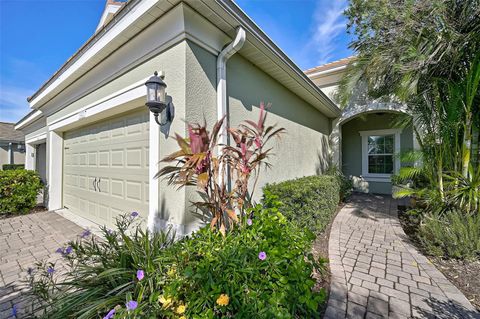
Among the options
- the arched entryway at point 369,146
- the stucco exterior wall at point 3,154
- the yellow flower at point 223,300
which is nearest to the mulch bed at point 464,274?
the yellow flower at point 223,300

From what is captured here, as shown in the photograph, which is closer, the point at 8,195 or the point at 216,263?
the point at 216,263

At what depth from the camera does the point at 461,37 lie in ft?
13.7

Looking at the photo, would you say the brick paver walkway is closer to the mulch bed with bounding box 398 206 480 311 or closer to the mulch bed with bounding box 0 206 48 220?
the mulch bed with bounding box 398 206 480 311

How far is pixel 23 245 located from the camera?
401 cm

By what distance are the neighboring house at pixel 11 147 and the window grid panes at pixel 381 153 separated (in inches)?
901

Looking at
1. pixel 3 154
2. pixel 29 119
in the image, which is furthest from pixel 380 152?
pixel 3 154

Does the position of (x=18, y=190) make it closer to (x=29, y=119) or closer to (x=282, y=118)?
(x=29, y=119)

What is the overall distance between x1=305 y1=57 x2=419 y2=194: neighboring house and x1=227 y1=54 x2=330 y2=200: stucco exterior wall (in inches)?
42.8

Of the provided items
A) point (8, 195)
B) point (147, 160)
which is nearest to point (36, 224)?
point (8, 195)

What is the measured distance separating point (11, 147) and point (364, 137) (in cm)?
2383

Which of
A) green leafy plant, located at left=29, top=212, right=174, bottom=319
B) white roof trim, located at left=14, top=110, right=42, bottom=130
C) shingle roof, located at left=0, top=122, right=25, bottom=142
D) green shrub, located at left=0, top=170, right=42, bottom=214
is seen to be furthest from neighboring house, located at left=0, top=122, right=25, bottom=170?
green leafy plant, located at left=29, top=212, right=174, bottom=319

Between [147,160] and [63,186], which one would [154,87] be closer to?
[147,160]

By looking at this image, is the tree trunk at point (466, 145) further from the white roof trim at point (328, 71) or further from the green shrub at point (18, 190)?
the green shrub at point (18, 190)

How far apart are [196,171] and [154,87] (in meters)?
1.27
